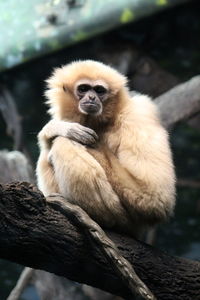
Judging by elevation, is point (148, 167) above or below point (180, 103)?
below

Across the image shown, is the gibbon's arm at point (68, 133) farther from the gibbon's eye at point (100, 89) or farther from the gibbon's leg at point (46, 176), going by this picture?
the gibbon's eye at point (100, 89)

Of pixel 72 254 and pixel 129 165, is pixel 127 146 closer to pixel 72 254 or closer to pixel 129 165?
pixel 129 165

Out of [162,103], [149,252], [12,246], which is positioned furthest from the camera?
[162,103]

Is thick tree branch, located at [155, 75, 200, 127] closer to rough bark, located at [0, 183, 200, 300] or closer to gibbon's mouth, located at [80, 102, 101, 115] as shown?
gibbon's mouth, located at [80, 102, 101, 115]

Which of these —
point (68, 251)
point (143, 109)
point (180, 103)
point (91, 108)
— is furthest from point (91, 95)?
point (180, 103)

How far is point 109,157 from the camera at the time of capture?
4.45m

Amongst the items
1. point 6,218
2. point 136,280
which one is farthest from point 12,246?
point 136,280

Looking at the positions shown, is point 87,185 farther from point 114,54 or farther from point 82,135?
point 114,54

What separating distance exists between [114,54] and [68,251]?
5011mm

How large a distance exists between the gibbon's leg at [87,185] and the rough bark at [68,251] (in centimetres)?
16

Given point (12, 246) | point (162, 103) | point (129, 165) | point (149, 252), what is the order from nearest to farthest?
point (12, 246) < point (149, 252) < point (129, 165) < point (162, 103)

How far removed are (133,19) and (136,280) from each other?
5079mm

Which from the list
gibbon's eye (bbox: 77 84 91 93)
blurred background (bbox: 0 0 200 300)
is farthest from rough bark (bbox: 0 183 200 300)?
blurred background (bbox: 0 0 200 300)

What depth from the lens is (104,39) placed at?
328 inches
